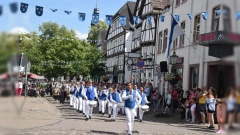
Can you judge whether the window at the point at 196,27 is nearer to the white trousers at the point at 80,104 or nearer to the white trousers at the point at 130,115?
the white trousers at the point at 80,104

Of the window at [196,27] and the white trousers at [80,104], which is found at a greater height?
the window at [196,27]

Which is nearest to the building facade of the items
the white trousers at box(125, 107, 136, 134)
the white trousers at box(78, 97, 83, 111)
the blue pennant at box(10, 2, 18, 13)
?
the white trousers at box(125, 107, 136, 134)

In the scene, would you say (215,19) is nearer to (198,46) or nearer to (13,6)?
(198,46)

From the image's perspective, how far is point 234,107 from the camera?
2.96m

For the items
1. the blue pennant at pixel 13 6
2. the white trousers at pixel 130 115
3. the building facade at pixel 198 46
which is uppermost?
the building facade at pixel 198 46

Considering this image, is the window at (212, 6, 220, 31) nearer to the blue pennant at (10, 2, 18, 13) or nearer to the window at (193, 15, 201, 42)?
the window at (193, 15, 201, 42)

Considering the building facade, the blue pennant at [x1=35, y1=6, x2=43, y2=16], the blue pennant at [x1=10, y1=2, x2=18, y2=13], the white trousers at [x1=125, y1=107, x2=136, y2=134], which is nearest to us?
the blue pennant at [x1=10, y1=2, x2=18, y2=13]

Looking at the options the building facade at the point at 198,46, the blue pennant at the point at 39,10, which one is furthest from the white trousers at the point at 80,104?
the building facade at the point at 198,46

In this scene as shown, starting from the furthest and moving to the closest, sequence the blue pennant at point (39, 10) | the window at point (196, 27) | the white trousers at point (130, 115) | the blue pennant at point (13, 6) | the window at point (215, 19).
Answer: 1. the window at point (196, 27)
2. the window at point (215, 19)
3. the blue pennant at point (39, 10)
4. the white trousers at point (130, 115)
5. the blue pennant at point (13, 6)

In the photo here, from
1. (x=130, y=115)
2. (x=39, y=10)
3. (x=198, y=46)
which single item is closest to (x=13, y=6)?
(x=130, y=115)

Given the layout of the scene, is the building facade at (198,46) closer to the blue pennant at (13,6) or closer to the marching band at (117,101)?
the marching band at (117,101)

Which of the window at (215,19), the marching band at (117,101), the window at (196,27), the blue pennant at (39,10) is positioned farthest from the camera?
the window at (196,27)

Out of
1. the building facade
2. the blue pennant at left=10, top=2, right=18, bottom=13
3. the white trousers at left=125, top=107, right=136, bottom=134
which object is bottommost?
the white trousers at left=125, top=107, right=136, bottom=134

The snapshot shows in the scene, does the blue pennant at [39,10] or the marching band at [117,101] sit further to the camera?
the blue pennant at [39,10]
